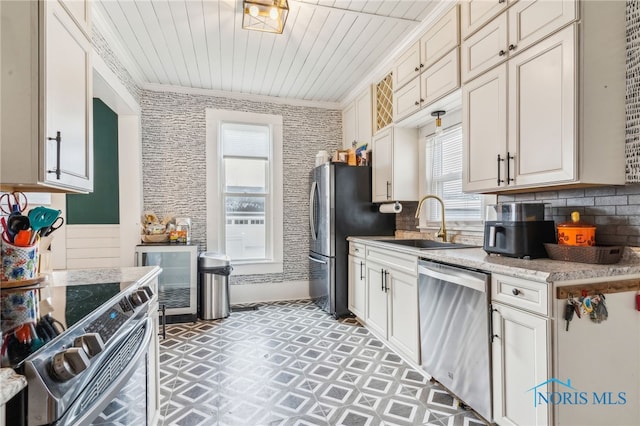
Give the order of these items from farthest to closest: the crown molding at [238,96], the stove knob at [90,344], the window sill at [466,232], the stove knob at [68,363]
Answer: the crown molding at [238,96] < the window sill at [466,232] < the stove knob at [90,344] < the stove knob at [68,363]

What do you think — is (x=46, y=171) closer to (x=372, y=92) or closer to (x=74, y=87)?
(x=74, y=87)

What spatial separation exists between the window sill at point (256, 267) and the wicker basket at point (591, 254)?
3247 mm

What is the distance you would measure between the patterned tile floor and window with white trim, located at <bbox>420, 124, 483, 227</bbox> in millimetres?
1316

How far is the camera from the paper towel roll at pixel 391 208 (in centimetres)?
324

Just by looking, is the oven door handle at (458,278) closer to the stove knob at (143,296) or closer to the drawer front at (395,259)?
the drawer front at (395,259)

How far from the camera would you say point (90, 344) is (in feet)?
2.75

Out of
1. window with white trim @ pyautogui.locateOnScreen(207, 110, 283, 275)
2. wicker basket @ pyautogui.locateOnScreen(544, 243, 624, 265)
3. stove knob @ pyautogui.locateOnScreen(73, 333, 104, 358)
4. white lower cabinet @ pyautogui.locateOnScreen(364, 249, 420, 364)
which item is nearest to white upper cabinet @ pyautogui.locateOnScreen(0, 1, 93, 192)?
stove knob @ pyautogui.locateOnScreen(73, 333, 104, 358)

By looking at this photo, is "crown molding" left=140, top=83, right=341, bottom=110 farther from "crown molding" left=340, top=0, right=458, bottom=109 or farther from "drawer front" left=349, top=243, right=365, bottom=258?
"drawer front" left=349, top=243, right=365, bottom=258

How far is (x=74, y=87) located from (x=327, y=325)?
2.86 meters

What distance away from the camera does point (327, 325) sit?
3354mm

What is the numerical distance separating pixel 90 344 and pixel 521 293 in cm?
168

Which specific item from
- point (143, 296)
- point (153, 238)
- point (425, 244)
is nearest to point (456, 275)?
point (425, 244)

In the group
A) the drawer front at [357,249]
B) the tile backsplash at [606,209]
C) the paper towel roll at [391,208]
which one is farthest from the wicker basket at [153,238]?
the tile backsplash at [606,209]

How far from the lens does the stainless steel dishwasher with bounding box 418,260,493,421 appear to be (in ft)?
5.54
